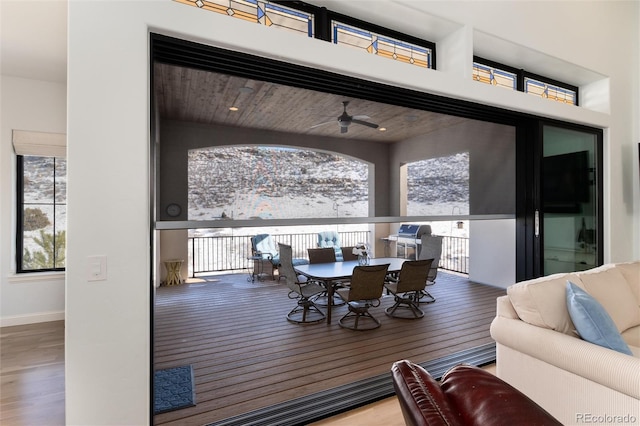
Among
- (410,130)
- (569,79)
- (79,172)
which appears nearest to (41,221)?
(79,172)

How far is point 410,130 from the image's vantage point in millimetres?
3012

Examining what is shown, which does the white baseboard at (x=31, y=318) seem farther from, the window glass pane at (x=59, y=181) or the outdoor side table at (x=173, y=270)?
the outdoor side table at (x=173, y=270)

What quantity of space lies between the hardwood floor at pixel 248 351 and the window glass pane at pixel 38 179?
1.67m

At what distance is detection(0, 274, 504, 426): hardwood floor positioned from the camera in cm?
225

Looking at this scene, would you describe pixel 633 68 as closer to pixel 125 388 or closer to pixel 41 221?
pixel 125 388

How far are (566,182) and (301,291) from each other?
3.45 meters


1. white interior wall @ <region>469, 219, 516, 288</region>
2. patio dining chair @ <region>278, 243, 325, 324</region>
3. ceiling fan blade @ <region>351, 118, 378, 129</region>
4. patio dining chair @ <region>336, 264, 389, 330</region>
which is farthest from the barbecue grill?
ceiling fan blade @ <region>351, 118, 378, 129</region>

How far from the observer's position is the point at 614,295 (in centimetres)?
240

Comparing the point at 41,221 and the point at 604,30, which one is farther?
the point at 41,221

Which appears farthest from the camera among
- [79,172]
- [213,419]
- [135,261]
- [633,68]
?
[633,68]

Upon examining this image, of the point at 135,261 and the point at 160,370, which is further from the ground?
the point at 135,261

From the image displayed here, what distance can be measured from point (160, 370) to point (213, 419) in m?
0.95

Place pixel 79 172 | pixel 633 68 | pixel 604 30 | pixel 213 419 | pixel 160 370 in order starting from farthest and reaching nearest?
1. pixel 633 68
2. pixel 604 30
3. pixel 160 370
4. pixel 213 419
5. pixel 79 172

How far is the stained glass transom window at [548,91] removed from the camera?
3.61 m
